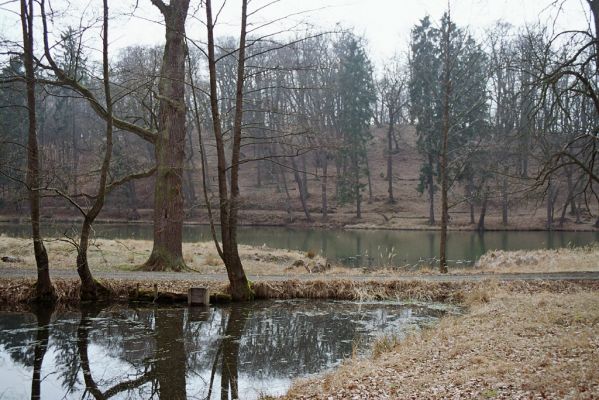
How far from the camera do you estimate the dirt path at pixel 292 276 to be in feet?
49.6

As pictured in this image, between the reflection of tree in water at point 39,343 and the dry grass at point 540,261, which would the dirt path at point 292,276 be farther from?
the dry grass at point 540,261

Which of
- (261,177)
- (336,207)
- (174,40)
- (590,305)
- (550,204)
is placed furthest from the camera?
(261,177)

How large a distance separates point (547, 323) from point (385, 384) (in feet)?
14.6

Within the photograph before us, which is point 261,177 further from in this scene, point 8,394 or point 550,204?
point 8,394

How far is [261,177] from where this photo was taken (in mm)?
56875

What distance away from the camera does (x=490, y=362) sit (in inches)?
304

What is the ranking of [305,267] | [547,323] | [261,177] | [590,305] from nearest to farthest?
[547,323] < [590,305] < [305,267] < [261,177]

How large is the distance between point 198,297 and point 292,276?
10.9ft

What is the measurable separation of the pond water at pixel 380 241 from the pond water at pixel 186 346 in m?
10.9

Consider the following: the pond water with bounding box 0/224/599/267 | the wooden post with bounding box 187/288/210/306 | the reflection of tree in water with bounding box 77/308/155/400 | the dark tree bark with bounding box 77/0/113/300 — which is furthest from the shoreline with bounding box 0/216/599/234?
the reflection of tree in water with bounding box 77/308/155/400

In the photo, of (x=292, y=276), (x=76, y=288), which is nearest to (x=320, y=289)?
(x=292, y=276)

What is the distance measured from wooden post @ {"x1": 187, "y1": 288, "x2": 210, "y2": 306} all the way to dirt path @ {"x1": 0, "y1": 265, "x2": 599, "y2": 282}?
1.29 meters

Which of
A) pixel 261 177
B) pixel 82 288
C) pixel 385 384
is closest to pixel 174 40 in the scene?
pixel 82 288

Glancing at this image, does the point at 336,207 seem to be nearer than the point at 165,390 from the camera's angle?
No
